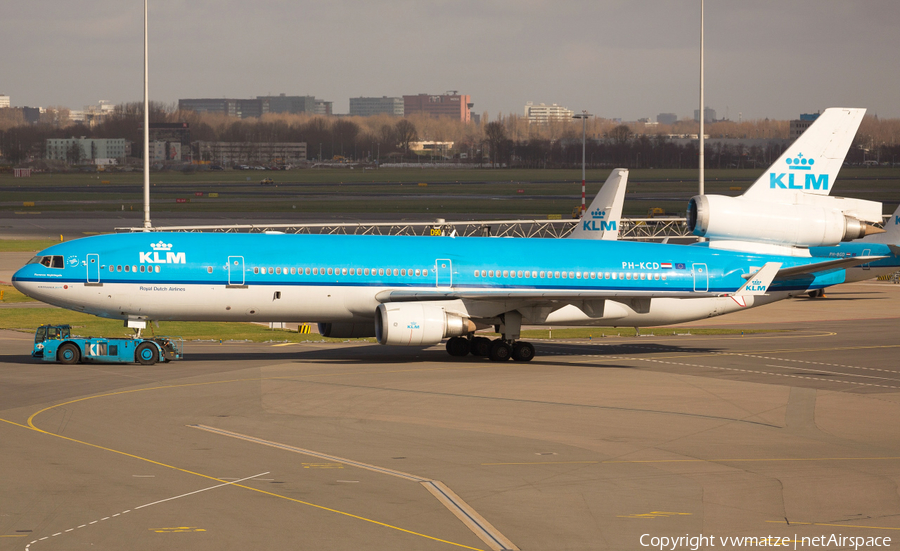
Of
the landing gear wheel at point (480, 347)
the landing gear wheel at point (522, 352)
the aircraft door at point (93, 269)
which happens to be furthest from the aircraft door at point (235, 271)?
the landing gear wheel at point (522, 352)

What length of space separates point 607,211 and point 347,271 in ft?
72.7

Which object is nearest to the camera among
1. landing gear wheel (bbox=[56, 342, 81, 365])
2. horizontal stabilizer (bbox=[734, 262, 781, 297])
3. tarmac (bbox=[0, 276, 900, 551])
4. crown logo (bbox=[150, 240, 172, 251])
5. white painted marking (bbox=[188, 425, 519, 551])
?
white painted marking (bbox=[188, 425, 519, 551])

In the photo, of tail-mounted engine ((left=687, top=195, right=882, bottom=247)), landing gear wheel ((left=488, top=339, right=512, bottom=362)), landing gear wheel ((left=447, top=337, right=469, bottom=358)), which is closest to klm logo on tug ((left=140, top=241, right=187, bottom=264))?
landing gear wheel ((left=447, top=337, right=469, bottom=358))

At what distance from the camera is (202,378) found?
117 feet

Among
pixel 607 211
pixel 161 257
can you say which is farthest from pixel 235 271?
pixel 607 211

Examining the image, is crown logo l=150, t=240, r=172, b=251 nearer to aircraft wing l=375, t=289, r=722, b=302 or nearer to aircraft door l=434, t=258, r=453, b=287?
aircraft wing l=375, t=289, r=722, b=302

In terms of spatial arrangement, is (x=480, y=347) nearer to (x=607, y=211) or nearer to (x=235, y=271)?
(x=235, y=271)

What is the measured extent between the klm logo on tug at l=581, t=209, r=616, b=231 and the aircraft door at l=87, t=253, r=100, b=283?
1197 inches

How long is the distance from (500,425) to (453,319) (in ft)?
39.6

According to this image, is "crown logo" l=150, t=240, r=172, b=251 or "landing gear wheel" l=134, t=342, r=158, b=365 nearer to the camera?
"landing gear wheel" l=134, t=342, r=158, b=365

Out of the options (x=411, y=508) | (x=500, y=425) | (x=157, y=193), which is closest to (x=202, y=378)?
(x=500, y=425)

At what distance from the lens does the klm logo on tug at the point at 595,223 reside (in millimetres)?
57706

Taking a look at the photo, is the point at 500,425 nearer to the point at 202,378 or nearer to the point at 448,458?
the point at 448,458

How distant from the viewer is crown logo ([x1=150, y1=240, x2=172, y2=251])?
39.6m
